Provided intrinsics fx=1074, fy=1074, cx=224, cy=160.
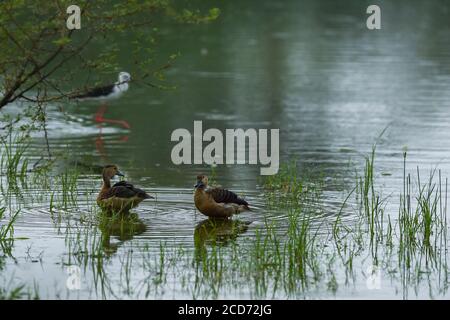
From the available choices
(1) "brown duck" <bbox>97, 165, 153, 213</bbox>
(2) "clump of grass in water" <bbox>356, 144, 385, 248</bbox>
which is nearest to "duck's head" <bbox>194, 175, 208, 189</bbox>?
(1) "brown duck" <bbox>97, 165, 153, 213</bbox>

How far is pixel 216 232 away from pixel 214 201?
67cm

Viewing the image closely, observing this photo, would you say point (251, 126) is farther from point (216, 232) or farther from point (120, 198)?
point (216, 232)

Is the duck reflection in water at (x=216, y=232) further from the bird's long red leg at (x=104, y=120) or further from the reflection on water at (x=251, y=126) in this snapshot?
the bird's long red leg at (x=104, y=120)

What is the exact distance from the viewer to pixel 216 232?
12227 millimetres

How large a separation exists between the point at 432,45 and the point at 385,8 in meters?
13.6

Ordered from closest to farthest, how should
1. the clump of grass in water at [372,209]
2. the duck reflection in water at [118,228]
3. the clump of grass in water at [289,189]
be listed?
the duck reflection in water at [118,228] → the clump of grass in water at [372,209] → the clump of grass in water at [289,189]

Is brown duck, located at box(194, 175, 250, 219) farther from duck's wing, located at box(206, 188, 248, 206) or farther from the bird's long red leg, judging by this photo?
the bird's long red leg

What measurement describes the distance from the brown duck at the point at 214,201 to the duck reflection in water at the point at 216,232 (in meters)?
0.13

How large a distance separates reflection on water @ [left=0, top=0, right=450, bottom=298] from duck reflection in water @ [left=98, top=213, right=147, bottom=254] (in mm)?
36

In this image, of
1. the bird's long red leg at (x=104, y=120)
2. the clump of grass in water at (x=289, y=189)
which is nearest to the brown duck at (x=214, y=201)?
the clump of grass in water at (x=289, y=189)

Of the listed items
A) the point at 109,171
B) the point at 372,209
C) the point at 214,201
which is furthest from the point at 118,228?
the point at 372,209

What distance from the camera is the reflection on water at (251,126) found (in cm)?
1096

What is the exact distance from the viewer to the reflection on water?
36.0ft
